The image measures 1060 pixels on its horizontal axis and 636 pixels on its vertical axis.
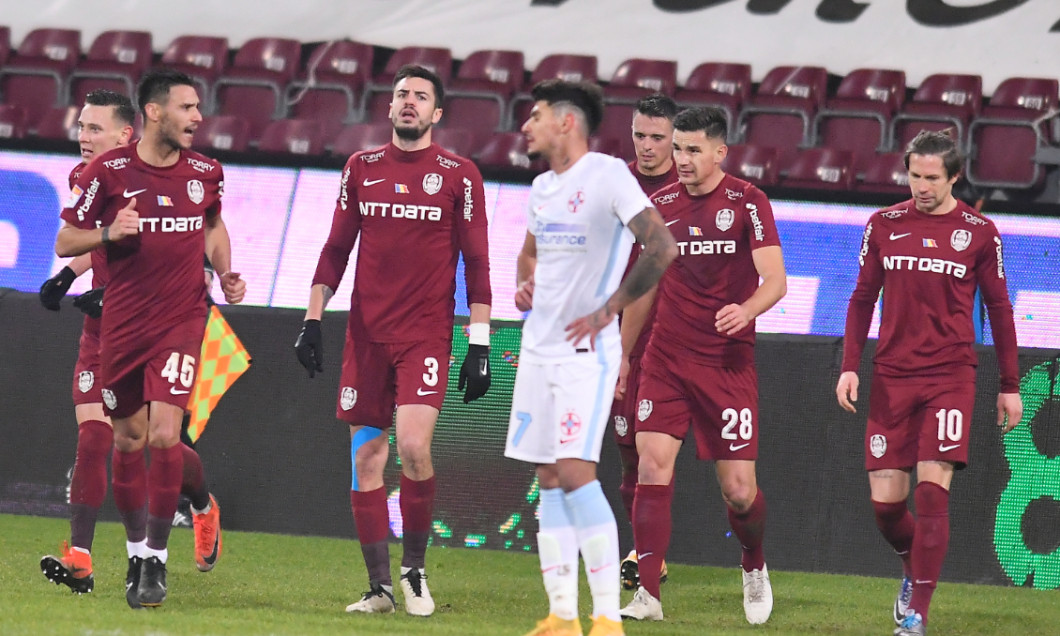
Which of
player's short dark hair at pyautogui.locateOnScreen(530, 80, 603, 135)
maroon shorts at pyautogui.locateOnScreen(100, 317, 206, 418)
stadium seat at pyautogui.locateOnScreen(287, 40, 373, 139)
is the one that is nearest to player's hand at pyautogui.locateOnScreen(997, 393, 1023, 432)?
player's short dark hair at pyautogui.locateOnScreen(530, 80, 603, 135)

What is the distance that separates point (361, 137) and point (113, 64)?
3.20m

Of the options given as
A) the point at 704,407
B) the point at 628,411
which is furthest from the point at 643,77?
the point at 704,407

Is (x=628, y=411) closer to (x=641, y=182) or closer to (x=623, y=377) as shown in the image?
(x=623, y=377)

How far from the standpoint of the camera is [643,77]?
13641mm

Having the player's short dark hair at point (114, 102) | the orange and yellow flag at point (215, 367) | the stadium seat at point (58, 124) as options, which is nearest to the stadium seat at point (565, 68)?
the stadium seat at point (58, 124)

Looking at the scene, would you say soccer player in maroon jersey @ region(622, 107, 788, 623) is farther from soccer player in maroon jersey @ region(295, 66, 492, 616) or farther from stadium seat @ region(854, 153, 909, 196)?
stadium seat @ region(854, 153, 909, 196)

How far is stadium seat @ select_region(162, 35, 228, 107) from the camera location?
555 inches

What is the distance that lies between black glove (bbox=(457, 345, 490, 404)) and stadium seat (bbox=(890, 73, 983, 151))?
6997 mm

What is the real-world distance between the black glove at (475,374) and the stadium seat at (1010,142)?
669 cm

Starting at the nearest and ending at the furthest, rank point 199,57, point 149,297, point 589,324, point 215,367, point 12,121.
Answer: point 589,324 → point 149,297 → point 215,367 → point 12,121 → point 199,57

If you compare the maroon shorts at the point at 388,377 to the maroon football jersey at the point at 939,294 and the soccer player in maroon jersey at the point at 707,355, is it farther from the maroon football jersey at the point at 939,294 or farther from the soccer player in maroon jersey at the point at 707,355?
the maroon football jersey at the point at 939,294

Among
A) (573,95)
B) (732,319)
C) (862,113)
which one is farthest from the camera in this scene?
(862,113)

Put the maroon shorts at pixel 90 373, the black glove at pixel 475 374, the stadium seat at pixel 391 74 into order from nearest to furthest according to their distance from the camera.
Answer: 1. the black glove at pixel 475 374
2. the maroon shorts at pixel 90 373
3. the stadium seat at pixel 391 74

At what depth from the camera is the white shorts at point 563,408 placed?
5285 mm
